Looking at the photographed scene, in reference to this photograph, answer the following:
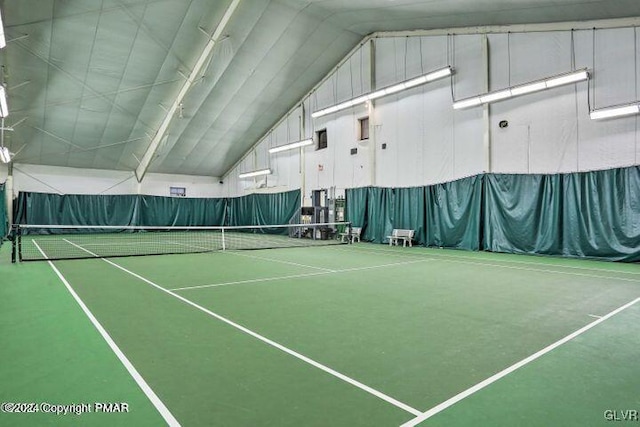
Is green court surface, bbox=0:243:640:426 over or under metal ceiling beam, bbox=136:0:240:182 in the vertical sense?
under

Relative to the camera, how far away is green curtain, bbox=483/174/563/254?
1245cm

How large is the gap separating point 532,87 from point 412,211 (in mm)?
6870

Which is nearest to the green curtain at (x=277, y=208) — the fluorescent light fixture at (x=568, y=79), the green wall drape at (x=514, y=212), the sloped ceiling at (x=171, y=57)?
the green wall drape at (x=514, y=212)

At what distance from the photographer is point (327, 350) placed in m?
3.81

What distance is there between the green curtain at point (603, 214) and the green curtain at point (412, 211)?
5.45 meters

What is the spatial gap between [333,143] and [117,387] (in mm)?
18894

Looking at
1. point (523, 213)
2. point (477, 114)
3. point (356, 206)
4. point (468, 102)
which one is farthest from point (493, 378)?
point (356, 206)

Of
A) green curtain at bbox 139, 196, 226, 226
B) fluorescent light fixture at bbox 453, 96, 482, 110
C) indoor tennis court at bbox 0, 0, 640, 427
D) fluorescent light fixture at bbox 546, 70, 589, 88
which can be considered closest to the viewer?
indoor tennis court at bbox 0, 0, 640, 427

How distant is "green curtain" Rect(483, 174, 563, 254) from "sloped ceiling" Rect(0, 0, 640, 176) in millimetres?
5319

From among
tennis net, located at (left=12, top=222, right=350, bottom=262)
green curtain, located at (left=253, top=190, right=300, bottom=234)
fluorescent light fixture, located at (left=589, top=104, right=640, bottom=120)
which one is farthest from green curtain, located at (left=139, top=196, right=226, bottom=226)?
fluorescent light fixture, located at (left=589, top=104, right=640, bottom=120)

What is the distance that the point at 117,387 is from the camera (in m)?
2.98

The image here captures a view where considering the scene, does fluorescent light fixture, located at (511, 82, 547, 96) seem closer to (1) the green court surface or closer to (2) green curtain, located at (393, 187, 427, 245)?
(2) green curtain, located at (393, 187, 427, 245)

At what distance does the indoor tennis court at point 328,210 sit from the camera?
120 inches

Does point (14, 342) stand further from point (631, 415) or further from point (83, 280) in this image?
point (631, 415)
